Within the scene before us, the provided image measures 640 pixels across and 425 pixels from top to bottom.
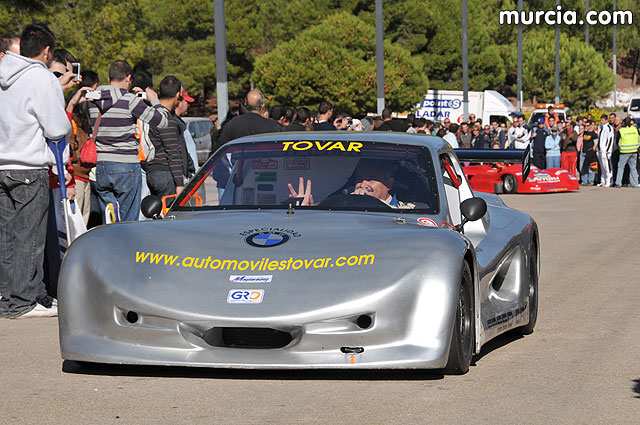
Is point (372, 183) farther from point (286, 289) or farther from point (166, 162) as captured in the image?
point (166, 162)

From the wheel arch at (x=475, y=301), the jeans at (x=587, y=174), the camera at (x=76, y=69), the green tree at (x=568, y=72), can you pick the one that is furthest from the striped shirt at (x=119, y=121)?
the green tree at (x=568, y=72)

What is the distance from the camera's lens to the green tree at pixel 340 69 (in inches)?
2368

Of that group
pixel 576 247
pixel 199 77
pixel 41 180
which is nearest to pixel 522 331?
pixel 41 180

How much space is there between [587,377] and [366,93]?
55.4m

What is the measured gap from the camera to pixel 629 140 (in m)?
30.2

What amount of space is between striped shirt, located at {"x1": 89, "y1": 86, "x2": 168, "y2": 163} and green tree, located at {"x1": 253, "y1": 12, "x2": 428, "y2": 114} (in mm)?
49682

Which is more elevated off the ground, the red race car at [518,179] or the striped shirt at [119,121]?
the striped shirt at [119,121]

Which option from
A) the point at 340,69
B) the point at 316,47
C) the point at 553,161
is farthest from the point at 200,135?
the point at 316,47

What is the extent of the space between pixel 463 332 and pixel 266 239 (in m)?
1.12

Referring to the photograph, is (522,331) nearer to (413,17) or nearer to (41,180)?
(41,180)

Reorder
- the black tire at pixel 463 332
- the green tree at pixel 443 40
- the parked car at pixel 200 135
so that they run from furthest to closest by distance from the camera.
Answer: the green tree at pixel 443 40 → the parked car at pixel 200 135 → the black tire at pixel 463 332

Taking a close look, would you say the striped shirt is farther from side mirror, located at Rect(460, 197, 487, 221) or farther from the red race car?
the red race car

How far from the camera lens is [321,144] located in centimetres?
734

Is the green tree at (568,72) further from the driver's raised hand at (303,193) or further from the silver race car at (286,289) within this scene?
the silver race car at (286,289)
